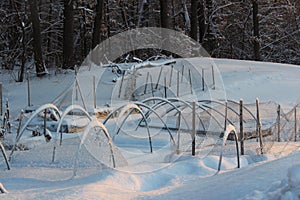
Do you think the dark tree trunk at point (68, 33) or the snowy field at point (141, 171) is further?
the dark tree trunk at point (68, 33)

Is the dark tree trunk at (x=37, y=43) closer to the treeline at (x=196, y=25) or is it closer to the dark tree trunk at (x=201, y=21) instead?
the treeline at (x=196, y=25)

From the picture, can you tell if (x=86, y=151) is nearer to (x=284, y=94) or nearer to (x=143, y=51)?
(x=284, y=94)

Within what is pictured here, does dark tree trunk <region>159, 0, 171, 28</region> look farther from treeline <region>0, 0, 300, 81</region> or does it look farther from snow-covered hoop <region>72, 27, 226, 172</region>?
snow-covered hoop <region>72, 27, 226, 172</region>

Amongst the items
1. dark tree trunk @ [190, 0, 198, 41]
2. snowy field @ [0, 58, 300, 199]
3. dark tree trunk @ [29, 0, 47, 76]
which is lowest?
snowy field @ [0, 58, 300, 199]

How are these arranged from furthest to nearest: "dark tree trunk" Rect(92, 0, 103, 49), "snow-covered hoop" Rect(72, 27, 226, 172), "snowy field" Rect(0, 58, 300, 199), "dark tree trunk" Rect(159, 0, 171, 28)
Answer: "dark tree trunk" Rect(92, 0, 103, 49) → "dark tree trunk" Rect(159, 0, 171, 28) → "snow-covered hoop" Rect(72, 27, 226, 172) → "snowy field" Rect(0, 58, 300, 199)

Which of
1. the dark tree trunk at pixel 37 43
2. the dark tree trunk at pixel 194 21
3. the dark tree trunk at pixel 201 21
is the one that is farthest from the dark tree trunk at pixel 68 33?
the dark tree trunk at pixel 201 21

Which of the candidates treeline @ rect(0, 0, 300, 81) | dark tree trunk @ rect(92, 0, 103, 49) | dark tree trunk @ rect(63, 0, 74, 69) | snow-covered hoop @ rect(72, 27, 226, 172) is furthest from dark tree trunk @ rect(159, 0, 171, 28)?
dark tree trunk @ rect(63, 0, 74, 69)

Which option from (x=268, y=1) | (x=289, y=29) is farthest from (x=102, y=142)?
(x=289, y=29)

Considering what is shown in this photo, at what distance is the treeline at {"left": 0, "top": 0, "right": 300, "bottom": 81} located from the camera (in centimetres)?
1970

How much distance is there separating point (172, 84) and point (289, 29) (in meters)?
14.2

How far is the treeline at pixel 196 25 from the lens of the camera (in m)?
19.7

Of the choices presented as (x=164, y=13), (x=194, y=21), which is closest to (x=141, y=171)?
(x=164, y=13)

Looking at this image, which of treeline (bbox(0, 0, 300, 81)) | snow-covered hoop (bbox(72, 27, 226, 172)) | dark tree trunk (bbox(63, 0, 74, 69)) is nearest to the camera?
snow-covered hoop (bbox(72, 27, 226, 172))

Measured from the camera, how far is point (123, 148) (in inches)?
246
